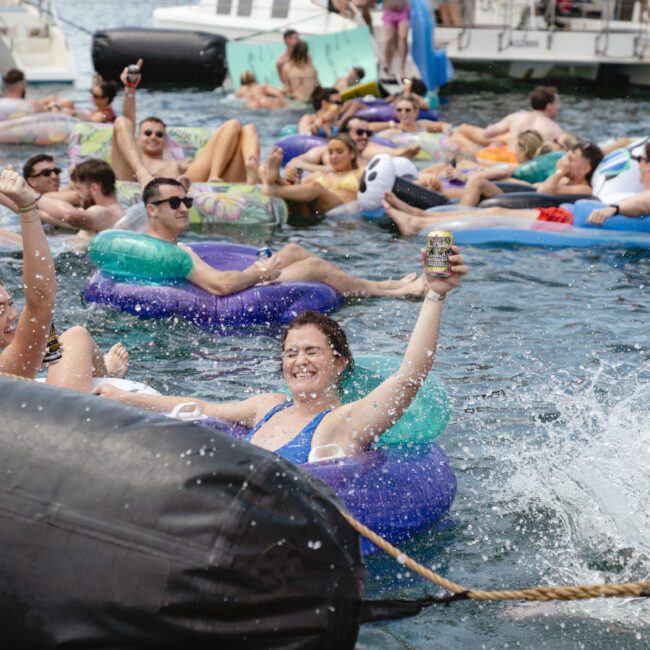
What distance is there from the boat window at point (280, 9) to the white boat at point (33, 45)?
3.80m

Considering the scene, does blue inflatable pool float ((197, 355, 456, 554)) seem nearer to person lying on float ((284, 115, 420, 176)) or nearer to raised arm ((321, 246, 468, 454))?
raised arm ((321, 246, 468, 454))

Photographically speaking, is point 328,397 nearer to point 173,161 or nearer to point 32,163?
point 32,163

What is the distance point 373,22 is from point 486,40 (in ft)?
6.49

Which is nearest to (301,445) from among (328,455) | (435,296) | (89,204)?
(328,455)

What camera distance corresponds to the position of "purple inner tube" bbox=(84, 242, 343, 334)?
24.3ft

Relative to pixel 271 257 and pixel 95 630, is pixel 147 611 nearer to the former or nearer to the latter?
pixel 95 630

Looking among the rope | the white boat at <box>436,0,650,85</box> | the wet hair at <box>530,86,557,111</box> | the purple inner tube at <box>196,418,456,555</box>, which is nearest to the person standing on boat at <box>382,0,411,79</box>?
the white boat at <box>436,0,650,85</box>

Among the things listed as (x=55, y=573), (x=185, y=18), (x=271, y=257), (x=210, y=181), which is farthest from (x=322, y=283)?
(x=185, y=18)

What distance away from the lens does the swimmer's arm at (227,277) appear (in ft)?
24.3

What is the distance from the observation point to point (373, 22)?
19.7 meters

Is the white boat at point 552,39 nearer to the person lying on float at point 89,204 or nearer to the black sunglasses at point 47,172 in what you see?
the black sunglasses at point 47,172

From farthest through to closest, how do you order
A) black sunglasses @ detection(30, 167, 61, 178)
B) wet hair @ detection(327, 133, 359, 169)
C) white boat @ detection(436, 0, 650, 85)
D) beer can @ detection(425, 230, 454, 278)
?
white boat @ detection(436, 0, 650, 85), wet hair @ detection(327, 133, 359, 169), black sunglasses @ detection(30, 167, 61, 178), beer can @ detection(425, 230, 454, 278)

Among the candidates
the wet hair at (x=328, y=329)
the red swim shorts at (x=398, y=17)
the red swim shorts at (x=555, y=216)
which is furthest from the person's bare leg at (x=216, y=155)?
the red swim shorts at (x=398, y=17)

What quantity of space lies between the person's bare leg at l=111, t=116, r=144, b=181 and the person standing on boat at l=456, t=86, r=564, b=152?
447cm
